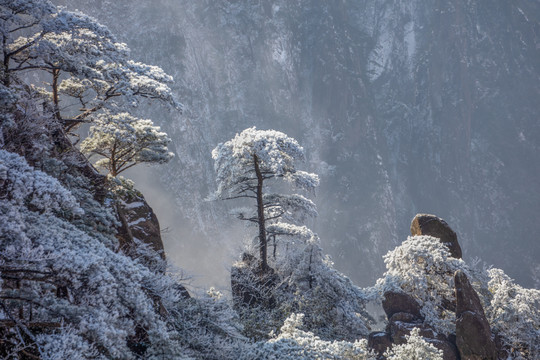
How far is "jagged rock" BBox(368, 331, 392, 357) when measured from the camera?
12500mm

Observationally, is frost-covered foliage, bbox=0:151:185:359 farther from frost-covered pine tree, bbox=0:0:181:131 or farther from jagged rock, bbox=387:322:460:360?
jagged rock, bbox=387:322:460:360

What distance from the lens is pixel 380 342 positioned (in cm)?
1262

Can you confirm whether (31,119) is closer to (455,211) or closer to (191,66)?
(191,66)

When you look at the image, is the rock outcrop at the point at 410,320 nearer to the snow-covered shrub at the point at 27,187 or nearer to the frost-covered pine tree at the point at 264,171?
the frost-covered pine tree at the point at 264,171

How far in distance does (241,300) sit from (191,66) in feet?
230

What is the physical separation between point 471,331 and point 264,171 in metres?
7.74

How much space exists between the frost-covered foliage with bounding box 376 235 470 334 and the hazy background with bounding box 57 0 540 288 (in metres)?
52.2

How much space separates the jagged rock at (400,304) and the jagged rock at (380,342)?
1.07 meters

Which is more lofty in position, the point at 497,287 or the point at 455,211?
the point at 455,211

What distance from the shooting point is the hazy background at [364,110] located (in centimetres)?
7075

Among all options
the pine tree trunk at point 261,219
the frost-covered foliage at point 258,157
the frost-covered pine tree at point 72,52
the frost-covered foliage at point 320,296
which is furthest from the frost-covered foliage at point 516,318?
the frost-covered pine tree at point 72,52

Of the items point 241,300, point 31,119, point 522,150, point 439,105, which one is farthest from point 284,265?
point 439,105

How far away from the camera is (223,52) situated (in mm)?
80062

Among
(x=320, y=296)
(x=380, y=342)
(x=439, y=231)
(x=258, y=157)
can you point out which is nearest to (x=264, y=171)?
(x=258, y=157)
